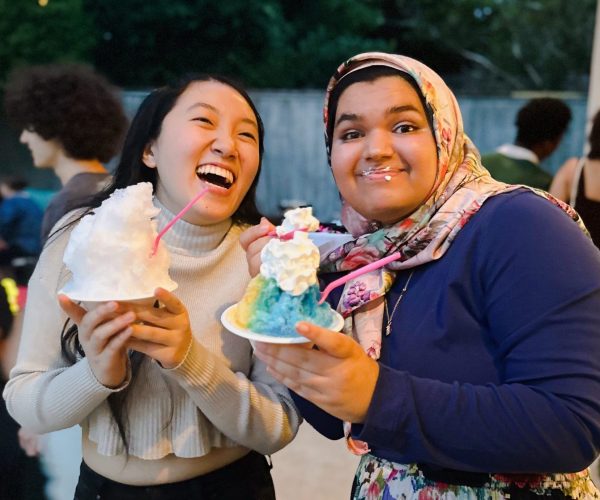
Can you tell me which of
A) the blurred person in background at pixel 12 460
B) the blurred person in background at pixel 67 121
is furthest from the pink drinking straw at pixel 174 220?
the blurred person in background at pixel 12 460

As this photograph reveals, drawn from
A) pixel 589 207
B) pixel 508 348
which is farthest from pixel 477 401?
pixel 589 207

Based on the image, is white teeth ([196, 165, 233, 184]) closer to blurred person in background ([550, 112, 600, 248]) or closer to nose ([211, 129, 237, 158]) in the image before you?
nose ([211, 129, 237, 158])

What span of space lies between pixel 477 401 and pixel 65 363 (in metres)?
0.92

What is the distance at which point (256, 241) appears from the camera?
4.18ft

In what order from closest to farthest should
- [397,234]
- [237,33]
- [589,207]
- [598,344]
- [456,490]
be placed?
[598,344]
[456,490]
[397,234]
[589,207]
[237,33]

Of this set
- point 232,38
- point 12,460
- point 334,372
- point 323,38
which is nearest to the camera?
point 334,372

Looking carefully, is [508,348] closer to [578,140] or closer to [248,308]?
[248,308]

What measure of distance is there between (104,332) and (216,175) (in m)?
0.49

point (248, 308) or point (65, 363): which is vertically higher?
point (248, 308)

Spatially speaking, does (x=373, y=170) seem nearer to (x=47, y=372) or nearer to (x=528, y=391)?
(x=528, y=391)

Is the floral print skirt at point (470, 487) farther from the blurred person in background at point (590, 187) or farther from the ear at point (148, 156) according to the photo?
the blurred person in background at point (590, 187)

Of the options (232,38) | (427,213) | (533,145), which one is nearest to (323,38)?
(232,38)

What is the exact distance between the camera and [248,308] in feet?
3.55

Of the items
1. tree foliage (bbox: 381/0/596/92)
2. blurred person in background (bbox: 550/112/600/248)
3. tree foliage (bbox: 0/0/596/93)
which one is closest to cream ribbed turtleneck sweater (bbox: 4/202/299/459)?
blurred person in background (bbox: 550/112/600/248)
